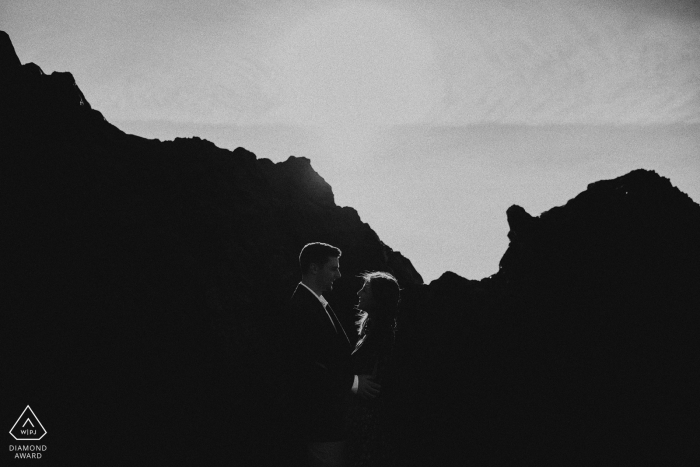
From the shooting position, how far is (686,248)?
28.7 meters

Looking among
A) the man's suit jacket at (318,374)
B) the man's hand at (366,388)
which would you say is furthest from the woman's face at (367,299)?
the man's hand at (366,388)

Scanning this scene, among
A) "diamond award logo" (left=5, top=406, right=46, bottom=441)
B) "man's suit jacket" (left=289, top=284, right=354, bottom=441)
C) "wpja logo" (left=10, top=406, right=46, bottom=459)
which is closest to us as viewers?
"man's suit jacket" (left=289, top=284, right=354, bottom=441)

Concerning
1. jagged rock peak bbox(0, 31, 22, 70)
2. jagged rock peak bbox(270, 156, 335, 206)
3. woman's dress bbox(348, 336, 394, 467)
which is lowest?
woman's dress bbox(348, 336, 394, 467)

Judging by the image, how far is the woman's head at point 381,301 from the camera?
379 centimetres

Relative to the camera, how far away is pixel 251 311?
25.7 meters

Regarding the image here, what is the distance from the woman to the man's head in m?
0.50

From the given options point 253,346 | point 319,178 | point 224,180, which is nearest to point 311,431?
point 253,346

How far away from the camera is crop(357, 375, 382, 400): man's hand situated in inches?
141

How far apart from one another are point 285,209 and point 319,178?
659 centimetres

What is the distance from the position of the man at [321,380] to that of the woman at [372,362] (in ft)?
0.47

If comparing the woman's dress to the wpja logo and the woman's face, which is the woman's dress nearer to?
the woman's face

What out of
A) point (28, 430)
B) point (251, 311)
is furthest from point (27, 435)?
point (251, 311)

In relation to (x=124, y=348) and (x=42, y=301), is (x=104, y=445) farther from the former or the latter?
(x=42, y=301)

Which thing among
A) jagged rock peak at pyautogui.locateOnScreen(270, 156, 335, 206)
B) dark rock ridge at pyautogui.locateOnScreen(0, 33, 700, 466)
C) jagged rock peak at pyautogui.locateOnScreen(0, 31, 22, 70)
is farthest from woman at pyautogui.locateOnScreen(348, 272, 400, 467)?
jagged rock peak at pyautogui.locateOnScreen(270, 156, 335, 206)
